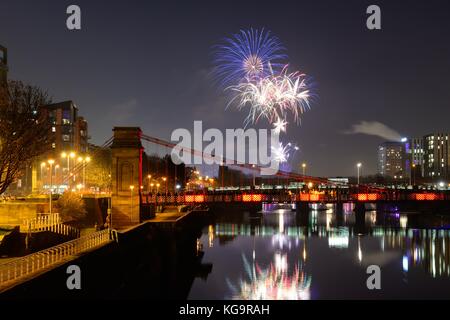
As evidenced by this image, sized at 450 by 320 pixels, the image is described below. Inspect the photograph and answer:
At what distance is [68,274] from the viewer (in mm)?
29406

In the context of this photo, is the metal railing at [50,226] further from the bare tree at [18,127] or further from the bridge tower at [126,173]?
the bridge tower at [126,173]

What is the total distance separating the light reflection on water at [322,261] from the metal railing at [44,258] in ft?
32.7

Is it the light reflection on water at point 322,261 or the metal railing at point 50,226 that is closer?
the metal railing at point 50,226

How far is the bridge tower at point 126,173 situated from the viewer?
6475 centimetres

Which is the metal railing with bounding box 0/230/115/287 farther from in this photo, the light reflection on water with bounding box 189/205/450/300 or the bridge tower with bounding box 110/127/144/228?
the bridge tower with bounding box 110/127/144/228

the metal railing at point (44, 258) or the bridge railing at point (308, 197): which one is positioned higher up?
the bridge railing at point (308, 197)

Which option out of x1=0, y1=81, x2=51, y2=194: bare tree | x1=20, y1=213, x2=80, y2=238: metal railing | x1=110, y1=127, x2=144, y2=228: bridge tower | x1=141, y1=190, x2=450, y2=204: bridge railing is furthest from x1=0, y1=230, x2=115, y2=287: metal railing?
x1=141, y1=190, x2=450, y2=204: bridge railing

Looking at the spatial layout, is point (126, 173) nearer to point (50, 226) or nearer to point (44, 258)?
point (50, 226)

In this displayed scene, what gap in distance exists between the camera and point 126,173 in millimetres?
64938

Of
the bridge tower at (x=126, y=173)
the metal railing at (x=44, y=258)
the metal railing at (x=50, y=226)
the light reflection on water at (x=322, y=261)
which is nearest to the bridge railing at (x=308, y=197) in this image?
the light reflection on water at (x=322, y=261)

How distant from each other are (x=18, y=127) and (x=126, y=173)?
23801 millimetres

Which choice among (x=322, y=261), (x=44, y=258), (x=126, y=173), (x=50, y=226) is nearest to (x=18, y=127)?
(x=50, y=226)

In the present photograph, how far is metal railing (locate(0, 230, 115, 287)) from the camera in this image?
24.5 m
